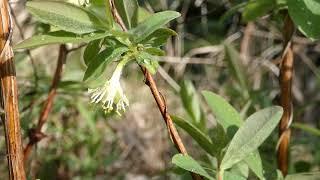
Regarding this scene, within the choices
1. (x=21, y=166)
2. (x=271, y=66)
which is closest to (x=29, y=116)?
(x=21, y=166)

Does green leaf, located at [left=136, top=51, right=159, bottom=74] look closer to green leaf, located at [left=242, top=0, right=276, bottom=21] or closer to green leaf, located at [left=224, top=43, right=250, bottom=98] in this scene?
green leaf, located at [left=242, top=0, right=276, bottom=21]

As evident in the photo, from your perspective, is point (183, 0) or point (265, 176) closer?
point (265, 176)

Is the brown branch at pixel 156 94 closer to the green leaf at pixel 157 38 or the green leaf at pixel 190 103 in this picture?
the green leaf at pixel 157 38

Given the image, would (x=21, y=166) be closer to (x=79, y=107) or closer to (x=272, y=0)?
(x=272, y=0)

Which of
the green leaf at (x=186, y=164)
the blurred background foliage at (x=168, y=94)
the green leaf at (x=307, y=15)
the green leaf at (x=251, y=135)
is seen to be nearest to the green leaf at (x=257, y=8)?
the blurred background foliage at (x=168, y=94)

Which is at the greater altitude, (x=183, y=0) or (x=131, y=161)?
(x=183, y=0)
